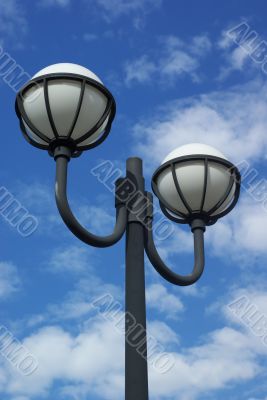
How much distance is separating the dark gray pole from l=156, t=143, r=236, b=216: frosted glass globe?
403 millimetres

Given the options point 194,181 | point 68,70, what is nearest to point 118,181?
point 194,181

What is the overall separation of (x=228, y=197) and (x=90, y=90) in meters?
1.45

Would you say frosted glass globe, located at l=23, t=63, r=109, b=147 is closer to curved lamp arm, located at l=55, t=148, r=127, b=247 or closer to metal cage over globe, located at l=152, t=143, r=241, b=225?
curved lamp arm, located at l=55, t=148, r=127, b=247

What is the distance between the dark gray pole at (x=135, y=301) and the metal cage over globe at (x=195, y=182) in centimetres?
40

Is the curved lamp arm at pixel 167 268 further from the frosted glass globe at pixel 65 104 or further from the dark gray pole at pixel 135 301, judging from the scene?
the frosted glass globe at pixel 65 104

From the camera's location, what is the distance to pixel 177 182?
193 inches

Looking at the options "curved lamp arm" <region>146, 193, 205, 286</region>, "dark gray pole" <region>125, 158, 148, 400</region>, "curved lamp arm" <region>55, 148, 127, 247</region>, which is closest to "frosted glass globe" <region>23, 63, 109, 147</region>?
"curved lamp arm" <region>55, 148, 127, 247</region>

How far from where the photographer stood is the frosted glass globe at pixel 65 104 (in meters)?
4.29

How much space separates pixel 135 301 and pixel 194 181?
4.00 ft

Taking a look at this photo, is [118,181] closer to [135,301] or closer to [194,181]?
[194,181]

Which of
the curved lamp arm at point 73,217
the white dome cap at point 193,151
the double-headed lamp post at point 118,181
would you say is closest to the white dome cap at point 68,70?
the double-headed lamp post at point 118,181

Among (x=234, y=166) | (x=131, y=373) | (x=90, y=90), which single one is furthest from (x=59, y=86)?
(x=131, y=373)

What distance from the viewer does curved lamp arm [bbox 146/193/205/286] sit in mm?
4473

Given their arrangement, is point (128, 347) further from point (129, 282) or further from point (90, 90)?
point (90, 90)
